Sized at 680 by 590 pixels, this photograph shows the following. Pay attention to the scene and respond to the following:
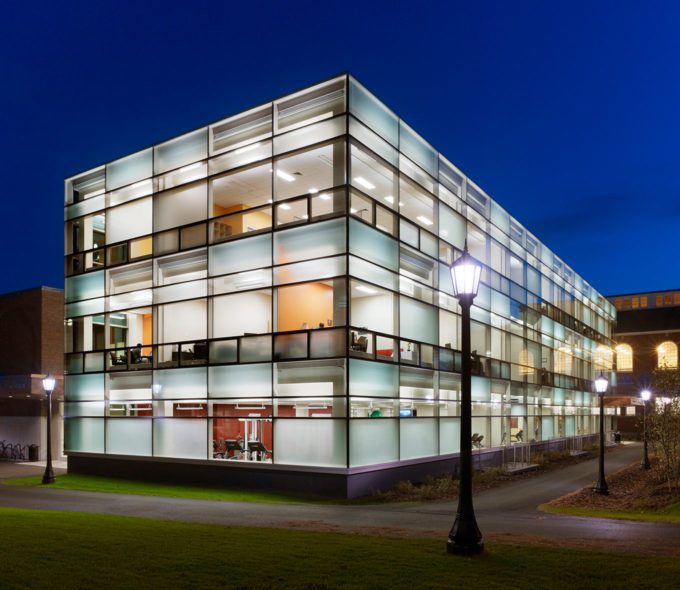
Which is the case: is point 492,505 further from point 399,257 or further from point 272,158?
point 272,158

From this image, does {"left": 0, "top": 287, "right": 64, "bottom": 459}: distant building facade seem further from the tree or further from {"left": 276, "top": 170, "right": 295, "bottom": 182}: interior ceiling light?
the tree

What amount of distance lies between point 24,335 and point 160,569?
3443cm

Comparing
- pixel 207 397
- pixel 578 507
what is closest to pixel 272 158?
pixel 207 397

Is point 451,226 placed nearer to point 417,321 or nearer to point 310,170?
point 417,321

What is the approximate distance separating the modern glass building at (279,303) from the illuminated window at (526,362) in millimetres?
4007

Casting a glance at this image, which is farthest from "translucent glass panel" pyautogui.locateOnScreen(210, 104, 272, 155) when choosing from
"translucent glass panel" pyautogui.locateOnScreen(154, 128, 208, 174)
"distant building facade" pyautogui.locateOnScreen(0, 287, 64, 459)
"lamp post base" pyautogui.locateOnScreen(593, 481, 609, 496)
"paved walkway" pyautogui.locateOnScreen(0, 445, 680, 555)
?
"distant building facade" pyautogui.locateOnScreen(0, 287, 64, 459)

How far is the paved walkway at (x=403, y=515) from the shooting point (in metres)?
13.2

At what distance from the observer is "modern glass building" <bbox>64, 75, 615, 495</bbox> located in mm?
21984

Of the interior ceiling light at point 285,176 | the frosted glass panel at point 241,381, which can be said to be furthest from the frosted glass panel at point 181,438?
the interior ceiling light at point 285,176

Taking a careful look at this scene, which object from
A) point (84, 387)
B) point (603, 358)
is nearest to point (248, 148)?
point (84, 387)

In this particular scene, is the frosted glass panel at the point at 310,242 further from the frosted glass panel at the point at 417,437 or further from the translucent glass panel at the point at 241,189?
the frosted glass panel at the point at 417,437

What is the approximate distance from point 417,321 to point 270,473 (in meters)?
Answer: 8.13

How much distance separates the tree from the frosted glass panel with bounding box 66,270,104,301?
22.5 meters

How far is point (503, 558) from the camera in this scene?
31.7ft
